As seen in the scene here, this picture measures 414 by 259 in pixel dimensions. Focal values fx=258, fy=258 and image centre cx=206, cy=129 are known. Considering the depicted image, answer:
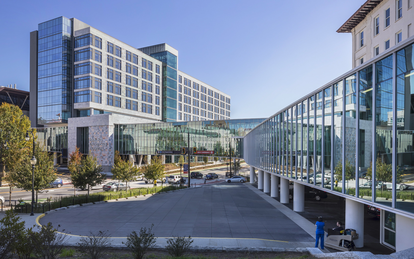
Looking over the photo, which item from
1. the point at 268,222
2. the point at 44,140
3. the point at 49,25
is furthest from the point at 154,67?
the point at 268,222

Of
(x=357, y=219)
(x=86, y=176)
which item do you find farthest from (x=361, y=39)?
(x=86, y=176)

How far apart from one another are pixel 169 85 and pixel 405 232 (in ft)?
267

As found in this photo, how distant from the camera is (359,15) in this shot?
25109mm

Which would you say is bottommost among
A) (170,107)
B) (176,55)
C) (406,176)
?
(406,176)

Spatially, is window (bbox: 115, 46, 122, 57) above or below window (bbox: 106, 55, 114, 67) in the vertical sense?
above

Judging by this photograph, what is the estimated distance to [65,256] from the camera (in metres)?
9.15

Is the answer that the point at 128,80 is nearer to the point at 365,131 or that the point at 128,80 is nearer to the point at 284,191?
the point at 284,191

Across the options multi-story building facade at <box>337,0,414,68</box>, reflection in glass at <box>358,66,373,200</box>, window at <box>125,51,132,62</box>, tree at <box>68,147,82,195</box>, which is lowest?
tree at <box>68,147,82,195</box>

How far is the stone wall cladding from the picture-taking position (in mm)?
58406

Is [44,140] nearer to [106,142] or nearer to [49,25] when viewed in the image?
[106,142]

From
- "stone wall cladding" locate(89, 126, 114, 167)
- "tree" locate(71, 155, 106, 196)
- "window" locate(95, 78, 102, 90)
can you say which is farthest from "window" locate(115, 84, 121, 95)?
"tree" locate(71, 155, 106, 196)

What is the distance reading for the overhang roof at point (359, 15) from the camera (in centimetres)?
2284

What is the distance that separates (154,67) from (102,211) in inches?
2651

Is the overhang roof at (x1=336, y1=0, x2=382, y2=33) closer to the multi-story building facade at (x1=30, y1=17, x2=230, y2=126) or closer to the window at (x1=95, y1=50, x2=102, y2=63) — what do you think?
the multi-story building facade at (x1=30, y1=17, x2=230, y2=126)
